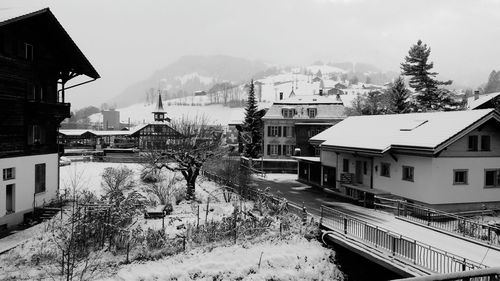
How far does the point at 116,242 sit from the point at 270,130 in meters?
44.2

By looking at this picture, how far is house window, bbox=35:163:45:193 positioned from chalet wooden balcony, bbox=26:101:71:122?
3784mm

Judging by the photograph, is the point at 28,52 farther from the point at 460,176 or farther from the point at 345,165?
the point at 460,176

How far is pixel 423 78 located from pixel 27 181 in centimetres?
5113

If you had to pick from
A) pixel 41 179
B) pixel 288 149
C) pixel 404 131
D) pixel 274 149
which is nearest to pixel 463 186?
pixel 404 131

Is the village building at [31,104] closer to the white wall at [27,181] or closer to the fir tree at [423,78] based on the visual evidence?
the white wall at [27,181]

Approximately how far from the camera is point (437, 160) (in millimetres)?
25625

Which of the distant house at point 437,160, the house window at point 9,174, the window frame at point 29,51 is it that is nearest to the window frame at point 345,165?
the distant house at point 437,160

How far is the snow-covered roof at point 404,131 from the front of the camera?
25967mm

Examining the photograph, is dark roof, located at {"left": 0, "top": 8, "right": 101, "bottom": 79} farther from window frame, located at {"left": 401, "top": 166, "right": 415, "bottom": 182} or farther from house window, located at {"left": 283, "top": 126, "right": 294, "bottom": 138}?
house window, located at {"left": 283, "top": 126, "right": 294, "bottom": 138}

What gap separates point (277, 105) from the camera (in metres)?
64.3

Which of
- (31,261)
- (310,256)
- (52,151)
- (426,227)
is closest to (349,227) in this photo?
(310,256)

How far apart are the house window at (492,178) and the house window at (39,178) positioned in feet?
103

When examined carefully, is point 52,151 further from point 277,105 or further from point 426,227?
point 277,105

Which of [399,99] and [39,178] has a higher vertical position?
[399,99]
